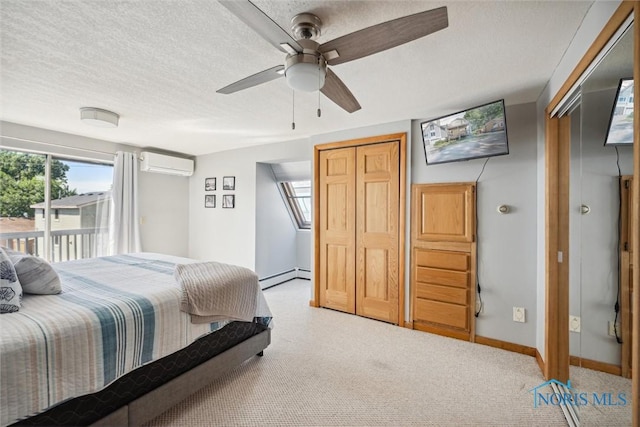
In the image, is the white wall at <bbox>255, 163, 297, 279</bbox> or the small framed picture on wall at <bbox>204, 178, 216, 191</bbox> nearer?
the white wall at <bbox>255, 163, 297, 279</bbox>

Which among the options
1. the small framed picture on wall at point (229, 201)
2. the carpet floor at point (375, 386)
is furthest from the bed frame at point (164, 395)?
the small framed picture on wall at point (229, 201)

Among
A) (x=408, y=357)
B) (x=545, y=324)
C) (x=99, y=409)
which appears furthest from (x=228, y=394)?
(x=545, y=324)

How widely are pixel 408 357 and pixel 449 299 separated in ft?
2.55

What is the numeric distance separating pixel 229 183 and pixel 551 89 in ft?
14.0

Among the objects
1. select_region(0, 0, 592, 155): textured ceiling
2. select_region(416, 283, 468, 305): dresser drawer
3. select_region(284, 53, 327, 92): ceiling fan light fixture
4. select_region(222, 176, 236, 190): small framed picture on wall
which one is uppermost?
select_region(0, 0, 592, 155): textured ceiling

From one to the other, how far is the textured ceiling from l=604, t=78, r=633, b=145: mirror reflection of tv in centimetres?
53

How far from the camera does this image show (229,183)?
185 inches

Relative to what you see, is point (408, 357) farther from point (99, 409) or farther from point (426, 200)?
point (99, 409)

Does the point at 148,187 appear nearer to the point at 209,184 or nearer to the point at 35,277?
the point at 209,184

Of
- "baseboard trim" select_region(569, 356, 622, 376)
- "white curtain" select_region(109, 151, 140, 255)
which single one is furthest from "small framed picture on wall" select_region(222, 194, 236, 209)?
"baseboard trim" select_region(569, 356, 622, 376)

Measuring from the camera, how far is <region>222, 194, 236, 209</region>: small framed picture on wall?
15.4 feet

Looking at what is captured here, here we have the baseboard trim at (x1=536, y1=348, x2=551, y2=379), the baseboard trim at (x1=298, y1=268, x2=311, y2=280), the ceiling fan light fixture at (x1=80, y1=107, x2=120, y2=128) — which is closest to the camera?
the baseboard trim at (x1=536, y1=348, x2=551, y2=379)

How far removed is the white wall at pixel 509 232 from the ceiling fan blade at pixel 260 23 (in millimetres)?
2264

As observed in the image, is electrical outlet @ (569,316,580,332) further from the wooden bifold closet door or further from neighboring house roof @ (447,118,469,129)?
neighboring house roof @ (447,118,469,129)
